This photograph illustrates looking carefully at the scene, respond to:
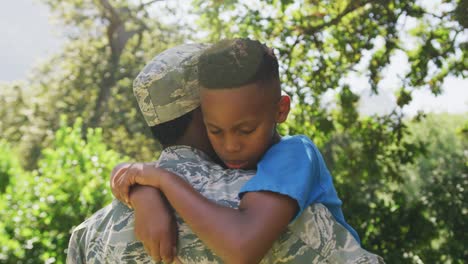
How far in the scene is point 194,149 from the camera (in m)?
1.88

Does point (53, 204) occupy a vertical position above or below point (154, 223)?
below

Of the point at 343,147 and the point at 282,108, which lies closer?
the point at 282,108

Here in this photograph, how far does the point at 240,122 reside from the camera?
1.79 m

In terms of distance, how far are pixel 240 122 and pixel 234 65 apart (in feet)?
0.55

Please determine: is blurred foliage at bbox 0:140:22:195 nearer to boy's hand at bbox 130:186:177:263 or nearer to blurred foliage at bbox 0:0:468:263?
blurred foliage at bbox 0:0:468:263

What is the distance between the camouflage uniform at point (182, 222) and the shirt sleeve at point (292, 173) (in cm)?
Answer: 7

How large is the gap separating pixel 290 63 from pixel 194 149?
4531mm

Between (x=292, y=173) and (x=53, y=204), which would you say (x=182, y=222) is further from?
(x=53, y=204)

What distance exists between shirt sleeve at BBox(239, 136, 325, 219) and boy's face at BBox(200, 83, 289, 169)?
0.37ft

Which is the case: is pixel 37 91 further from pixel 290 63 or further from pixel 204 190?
pixel 204 190

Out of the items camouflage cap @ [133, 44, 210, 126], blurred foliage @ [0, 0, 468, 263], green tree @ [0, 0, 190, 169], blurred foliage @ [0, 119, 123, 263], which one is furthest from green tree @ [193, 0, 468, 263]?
green tree @ [0, 0, 190, 169]

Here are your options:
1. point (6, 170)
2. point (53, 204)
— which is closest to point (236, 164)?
point (53, 204)

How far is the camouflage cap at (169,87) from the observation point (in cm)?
191

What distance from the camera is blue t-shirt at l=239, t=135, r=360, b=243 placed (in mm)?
1541
